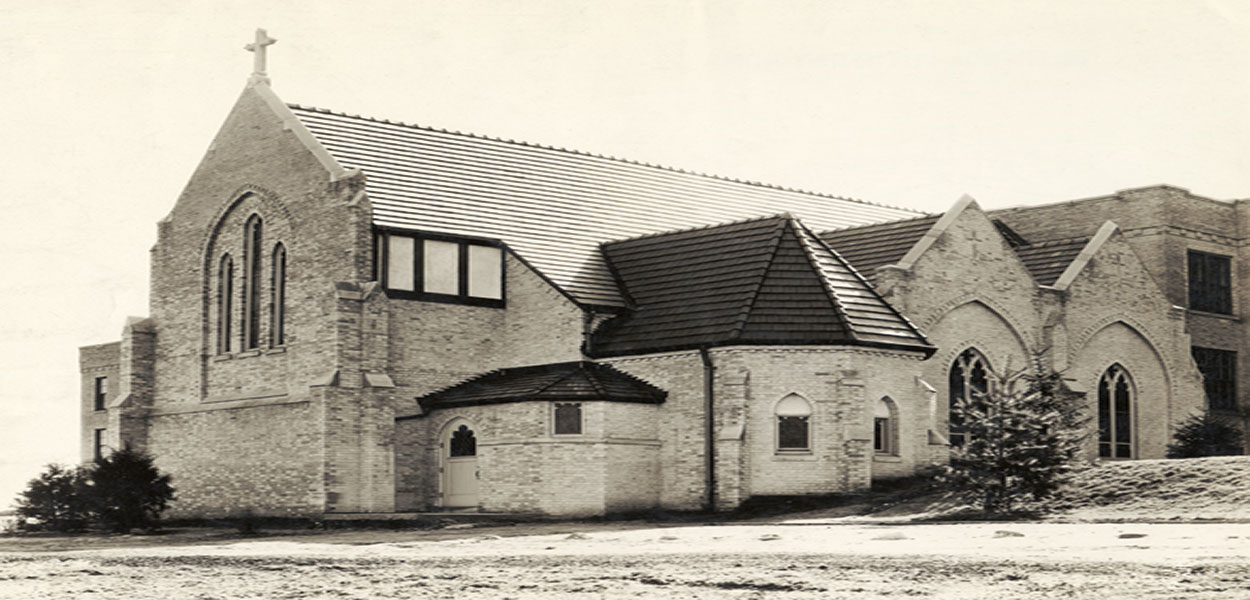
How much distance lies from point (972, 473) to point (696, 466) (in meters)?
7.69

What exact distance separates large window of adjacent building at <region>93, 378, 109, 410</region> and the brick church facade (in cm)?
2083

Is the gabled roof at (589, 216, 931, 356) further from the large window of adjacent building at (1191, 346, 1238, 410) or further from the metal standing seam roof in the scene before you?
the large window of adjacent building at (1191, 346, 1238, 410)

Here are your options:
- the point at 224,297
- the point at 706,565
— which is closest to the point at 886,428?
the point at 706,565

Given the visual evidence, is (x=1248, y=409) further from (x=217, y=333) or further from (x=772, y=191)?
(x=217, y=333)

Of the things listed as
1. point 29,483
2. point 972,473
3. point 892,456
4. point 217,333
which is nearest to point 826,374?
point 892,456

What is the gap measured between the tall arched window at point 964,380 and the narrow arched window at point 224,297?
1866 cm

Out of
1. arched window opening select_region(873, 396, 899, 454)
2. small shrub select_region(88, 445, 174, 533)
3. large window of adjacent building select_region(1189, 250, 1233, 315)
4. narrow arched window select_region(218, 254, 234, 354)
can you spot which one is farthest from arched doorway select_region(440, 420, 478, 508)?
large window of adjacent building select_region(1189, 250, 1233, 315)

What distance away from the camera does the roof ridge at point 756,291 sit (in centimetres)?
3553

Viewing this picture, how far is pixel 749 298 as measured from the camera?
119 ft

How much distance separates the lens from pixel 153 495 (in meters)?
37.2

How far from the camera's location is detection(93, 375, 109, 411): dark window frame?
6297 centimetres

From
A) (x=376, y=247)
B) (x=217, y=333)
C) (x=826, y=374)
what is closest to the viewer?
(x=826, y=374)

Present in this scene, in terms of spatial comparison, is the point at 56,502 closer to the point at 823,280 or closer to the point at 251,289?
the point at 251,289

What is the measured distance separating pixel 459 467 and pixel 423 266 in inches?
197
